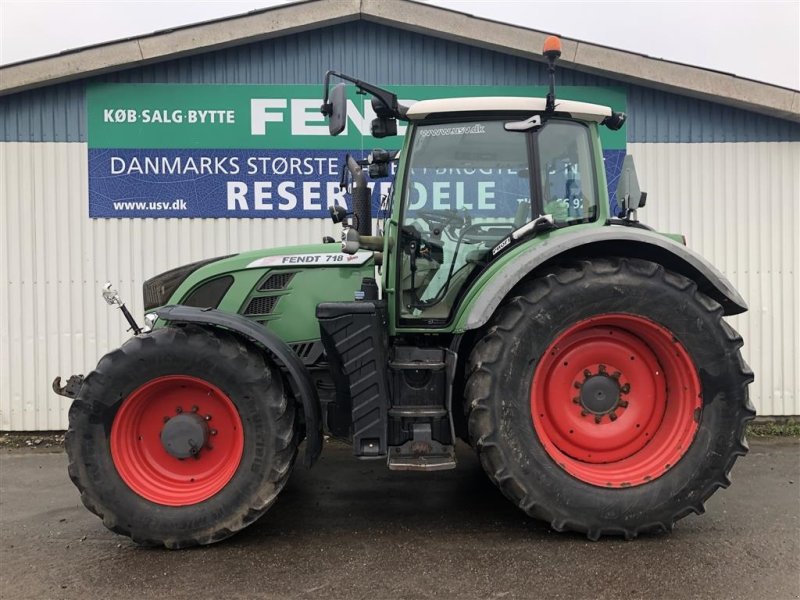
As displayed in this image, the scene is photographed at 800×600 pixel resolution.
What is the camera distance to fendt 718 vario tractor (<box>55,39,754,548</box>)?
3.16 m

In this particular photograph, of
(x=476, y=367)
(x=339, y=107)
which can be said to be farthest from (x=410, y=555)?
(x=339, y=107)

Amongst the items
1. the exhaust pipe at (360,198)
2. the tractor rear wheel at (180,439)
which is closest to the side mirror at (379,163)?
the exhaust pipe at (360,198)

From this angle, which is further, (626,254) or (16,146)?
(16,146)

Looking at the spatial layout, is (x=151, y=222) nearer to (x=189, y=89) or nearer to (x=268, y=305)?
(x=189, y=89)

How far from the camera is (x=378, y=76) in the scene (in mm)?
5945

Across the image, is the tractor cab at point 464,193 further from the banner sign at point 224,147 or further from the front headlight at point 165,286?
the banner sign at point 224,147

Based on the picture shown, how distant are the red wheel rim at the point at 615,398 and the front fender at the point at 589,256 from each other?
414mm

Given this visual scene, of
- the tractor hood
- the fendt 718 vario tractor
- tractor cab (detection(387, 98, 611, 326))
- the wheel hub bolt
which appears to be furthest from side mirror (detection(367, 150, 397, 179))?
the wheel hub bolt

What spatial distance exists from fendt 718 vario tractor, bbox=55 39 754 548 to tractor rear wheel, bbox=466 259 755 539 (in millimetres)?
10

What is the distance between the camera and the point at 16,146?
18.9 feet

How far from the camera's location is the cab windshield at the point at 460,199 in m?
3.48

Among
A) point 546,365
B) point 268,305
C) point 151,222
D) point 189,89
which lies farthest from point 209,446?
point 189,89

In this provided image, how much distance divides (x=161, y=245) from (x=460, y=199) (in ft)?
11.8

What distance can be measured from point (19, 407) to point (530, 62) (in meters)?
6.04
